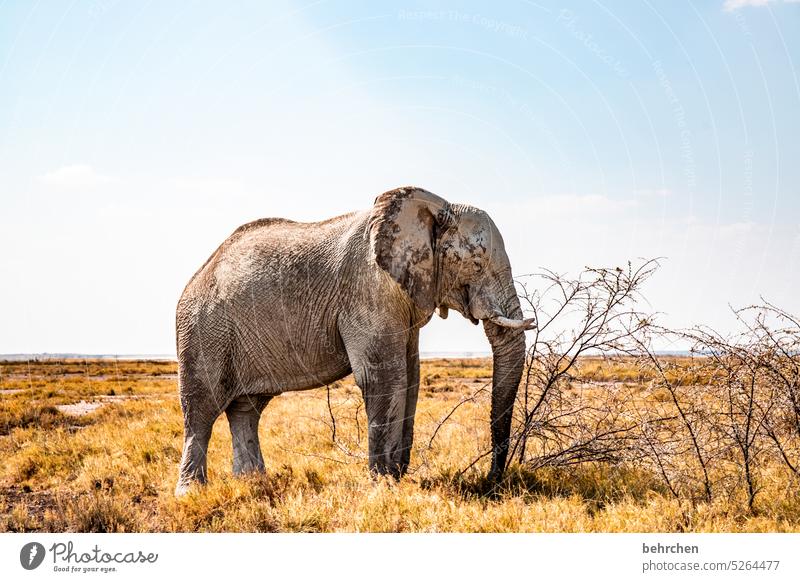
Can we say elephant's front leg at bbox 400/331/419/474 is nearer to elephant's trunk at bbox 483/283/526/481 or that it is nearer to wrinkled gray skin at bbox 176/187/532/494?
wrinkled gray skin at bbox 176/187/532/494

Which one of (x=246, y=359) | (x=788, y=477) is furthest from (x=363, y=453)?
(x=788, y=477)

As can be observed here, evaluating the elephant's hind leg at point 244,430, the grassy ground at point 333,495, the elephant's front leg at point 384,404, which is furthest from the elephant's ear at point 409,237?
the elephant's hind leg at point 244,430

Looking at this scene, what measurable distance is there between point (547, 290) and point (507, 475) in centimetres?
191

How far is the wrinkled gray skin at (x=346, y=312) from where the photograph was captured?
276 inches

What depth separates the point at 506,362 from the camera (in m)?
7.12

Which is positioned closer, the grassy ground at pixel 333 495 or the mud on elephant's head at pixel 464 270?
the grassy ground at pixel 333 495

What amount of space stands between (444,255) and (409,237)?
0.46 m

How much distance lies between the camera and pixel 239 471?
828 centimetres

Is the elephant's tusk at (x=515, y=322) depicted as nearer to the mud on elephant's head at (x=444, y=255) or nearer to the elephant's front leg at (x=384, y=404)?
the mud on elephant's head at (x=444, y=255)

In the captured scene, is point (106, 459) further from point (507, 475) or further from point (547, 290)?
point (547, 290)

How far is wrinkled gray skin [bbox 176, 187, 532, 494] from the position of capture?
7000mm

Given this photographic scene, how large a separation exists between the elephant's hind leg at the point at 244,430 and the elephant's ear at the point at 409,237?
2.44 metres
